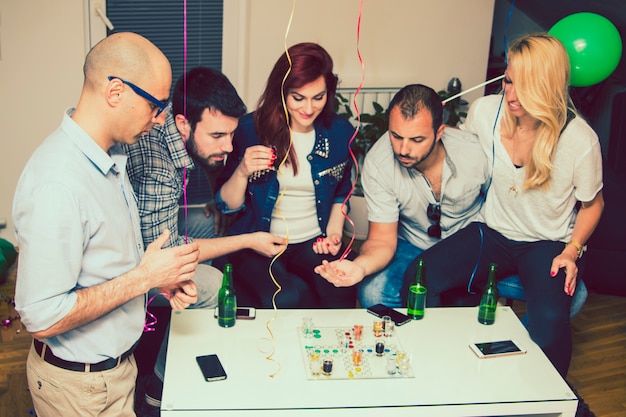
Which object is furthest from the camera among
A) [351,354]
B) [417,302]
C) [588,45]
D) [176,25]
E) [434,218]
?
[176,25]

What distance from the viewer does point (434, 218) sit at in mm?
2889

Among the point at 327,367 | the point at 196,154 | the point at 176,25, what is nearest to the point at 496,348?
the point at 327,367

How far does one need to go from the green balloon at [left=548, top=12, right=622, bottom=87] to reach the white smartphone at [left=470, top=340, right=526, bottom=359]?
1643 millimetres

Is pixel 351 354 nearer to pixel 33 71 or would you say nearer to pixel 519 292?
pixel 519 292

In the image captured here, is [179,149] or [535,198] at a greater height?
[179,149]

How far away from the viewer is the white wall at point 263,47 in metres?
3.59

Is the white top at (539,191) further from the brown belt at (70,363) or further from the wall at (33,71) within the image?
the wall at (33,71)

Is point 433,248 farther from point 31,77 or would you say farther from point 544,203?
point 31,77

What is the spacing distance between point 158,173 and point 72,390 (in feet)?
2.77

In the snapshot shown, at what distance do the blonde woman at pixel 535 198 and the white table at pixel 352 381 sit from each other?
0.34 m

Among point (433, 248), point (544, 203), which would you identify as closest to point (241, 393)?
point (433, 248)

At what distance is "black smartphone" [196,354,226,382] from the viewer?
1892 mm

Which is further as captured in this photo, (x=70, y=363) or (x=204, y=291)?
(x=204, y=291)

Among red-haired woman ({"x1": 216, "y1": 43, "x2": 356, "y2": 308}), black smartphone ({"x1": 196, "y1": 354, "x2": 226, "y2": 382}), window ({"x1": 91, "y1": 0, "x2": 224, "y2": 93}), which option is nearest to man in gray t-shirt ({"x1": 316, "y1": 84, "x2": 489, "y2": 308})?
red-haired woman ({"x1": 216, "y1": 43, "x2": 356, "y2": 308})
